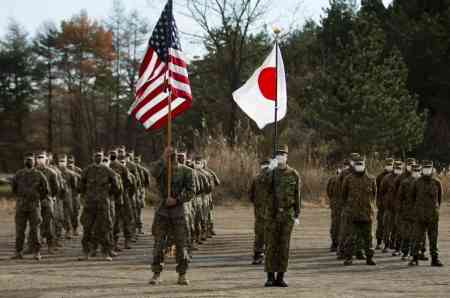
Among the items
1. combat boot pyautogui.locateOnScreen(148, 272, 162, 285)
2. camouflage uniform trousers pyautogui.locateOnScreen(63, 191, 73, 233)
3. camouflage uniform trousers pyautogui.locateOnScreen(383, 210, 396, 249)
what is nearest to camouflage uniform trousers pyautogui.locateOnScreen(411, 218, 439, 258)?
camouflage uniform trousers pyautogui.locateOnScreen(383, 210, 396, 249)

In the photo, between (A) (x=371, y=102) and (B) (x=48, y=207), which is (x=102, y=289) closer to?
(B) (x=48, y=207)

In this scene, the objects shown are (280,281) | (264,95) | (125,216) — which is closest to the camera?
(280,281)

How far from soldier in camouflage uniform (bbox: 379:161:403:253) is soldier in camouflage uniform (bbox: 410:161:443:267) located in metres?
2.15

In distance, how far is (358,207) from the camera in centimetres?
1788

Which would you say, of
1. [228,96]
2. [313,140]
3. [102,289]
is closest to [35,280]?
[102,289]

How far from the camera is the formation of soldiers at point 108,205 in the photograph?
14.0 m

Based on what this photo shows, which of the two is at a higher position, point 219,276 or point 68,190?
point 68,190

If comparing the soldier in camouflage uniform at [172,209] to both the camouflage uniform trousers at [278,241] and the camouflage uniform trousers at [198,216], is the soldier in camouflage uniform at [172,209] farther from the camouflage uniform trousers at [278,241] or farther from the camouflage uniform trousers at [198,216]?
the camouflage uniform trousers at [198,216]

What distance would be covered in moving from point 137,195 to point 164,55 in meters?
8.36

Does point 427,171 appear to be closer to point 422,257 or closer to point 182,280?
point 422,257

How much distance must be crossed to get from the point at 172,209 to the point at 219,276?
2.44 m

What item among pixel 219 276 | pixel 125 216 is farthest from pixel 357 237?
pixel 125 216

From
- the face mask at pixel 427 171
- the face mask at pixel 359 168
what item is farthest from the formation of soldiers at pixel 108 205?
the face mask at pixel 427 171

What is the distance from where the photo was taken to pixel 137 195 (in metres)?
23.4
